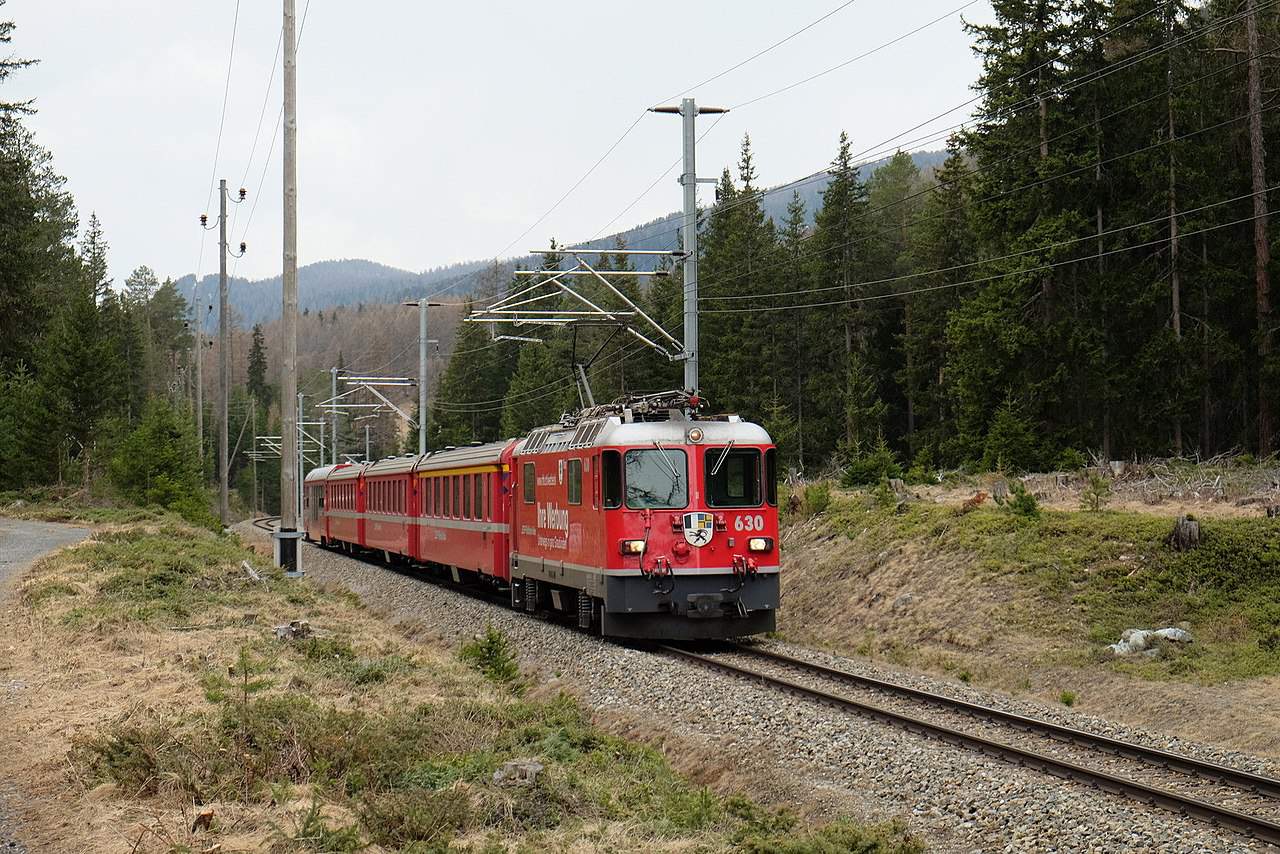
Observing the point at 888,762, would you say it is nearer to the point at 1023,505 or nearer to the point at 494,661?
the point at 494,661

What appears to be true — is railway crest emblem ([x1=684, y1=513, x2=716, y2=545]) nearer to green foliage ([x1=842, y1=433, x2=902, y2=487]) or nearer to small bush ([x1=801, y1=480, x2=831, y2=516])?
small bush ([x1=801, y1=480, x2=831, y2=516])

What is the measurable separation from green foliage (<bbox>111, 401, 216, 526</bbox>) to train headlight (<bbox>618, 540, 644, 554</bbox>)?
32.0 meters

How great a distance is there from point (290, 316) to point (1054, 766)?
14.4 meters

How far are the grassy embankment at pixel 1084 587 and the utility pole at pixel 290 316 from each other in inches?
326

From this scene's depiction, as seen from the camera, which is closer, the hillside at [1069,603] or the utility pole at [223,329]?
the hillside at [1069,603]

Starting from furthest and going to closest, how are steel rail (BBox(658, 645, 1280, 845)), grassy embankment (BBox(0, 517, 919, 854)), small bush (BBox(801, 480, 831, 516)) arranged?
1. small bush (BBox(801, 480, 831, 516))
2. steel rail (BBox(658, 645, 1280, 845))
3. grassy embankment (BBox(0, 517, 919, 854))

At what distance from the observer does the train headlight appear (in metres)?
15.3

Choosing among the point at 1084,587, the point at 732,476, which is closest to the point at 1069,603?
the point at 1084,587

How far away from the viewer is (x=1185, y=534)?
1585cm

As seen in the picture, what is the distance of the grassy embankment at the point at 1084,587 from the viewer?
13.7 metres

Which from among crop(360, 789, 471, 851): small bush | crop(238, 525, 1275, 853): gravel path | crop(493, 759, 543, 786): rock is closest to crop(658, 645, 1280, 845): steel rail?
crop(238, 525, 1275, 853): gravel path

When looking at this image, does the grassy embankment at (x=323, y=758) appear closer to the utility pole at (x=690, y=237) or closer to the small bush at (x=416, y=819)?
the small bush at (x=416, y=819)

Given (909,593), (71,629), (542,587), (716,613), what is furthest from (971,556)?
(71,629)

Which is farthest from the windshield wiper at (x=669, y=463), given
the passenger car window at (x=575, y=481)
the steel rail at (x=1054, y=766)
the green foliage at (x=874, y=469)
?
the green foliage at (x=874, y=469)
